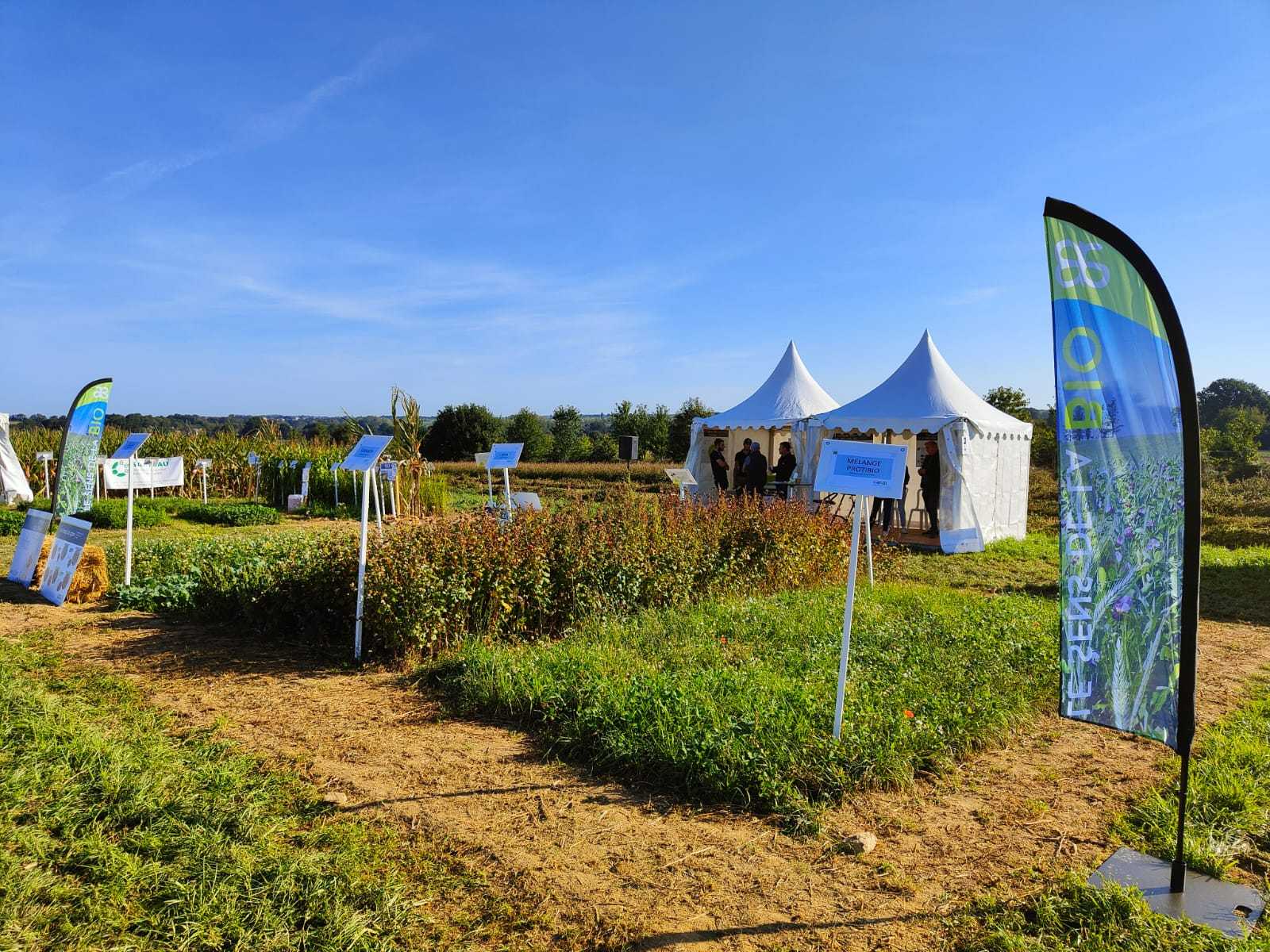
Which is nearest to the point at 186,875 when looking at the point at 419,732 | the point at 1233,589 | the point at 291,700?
the point at 419,732

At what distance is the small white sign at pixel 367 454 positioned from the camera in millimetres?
6090

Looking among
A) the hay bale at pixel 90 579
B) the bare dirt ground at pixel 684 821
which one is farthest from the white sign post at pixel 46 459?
the bare dirt ground at pixel 684 821

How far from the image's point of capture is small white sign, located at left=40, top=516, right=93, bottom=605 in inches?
300

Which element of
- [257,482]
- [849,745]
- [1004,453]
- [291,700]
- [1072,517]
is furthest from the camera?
[257,482]

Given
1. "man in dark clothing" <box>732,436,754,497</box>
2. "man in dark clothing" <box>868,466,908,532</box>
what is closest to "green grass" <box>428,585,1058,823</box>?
"man in dark clothing" <box>868,466,908,532</box>

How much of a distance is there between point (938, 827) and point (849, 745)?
22.0 inches

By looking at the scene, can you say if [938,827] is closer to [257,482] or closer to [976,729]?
[976,729]

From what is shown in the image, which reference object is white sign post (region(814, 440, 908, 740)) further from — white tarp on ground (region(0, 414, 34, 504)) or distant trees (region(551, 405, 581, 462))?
distant trees (region(551, 405, 581, 462))

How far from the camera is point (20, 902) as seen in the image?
2623 mm

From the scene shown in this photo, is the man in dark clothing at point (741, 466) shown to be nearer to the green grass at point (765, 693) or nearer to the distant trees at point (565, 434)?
the green grass at point (765, 693)

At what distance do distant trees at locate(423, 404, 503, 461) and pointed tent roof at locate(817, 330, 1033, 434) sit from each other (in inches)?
1042

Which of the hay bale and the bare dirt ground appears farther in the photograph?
the hay bale

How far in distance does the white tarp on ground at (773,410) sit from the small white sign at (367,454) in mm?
9923

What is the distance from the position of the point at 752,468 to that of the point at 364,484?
902 cm
